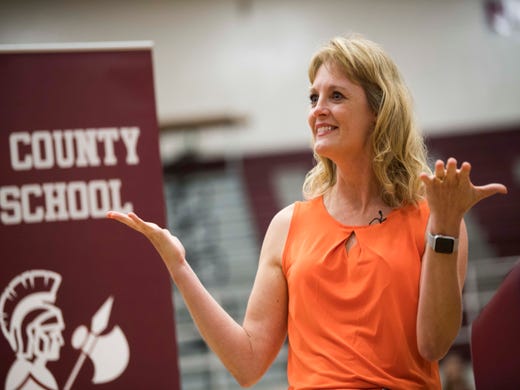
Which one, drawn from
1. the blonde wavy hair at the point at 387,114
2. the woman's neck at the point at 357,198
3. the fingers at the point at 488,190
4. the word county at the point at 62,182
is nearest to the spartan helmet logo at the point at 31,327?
the word county at the point at 62,182

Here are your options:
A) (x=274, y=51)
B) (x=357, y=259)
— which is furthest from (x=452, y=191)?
(x=274, y=51)

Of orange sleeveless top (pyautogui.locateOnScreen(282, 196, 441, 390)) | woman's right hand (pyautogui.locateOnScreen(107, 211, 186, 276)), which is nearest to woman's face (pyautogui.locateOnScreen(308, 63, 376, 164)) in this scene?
orange sleeveless top (pyautogui.locateOnScreen(282, 196, 441, 390))

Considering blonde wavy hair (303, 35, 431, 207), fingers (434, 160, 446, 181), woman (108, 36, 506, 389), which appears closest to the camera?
fingers (434, 160, 446, 181)

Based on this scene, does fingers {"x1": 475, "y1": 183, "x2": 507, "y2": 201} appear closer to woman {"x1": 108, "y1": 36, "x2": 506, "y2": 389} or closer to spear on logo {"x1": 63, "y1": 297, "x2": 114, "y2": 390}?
woman {"x1": 108, "y1": 36, "x2": 506, "y2": 389}

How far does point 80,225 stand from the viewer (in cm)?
259

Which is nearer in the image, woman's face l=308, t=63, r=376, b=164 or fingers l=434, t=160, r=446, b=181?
fingers l=434, t=160, r=446, b=181

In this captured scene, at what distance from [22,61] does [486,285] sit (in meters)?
6.82

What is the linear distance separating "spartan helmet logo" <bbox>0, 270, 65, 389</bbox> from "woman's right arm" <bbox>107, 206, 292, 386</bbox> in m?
0.72

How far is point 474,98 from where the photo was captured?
1053 centimetres

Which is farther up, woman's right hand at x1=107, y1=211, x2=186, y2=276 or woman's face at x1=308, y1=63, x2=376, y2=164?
woman's face at x1=308, y1=63, x2=376, y2=164

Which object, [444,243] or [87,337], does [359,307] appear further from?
[87,337]

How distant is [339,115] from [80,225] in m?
1.06

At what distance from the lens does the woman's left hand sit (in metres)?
1.71

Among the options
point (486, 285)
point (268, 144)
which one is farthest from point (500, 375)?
point (268, 144)
